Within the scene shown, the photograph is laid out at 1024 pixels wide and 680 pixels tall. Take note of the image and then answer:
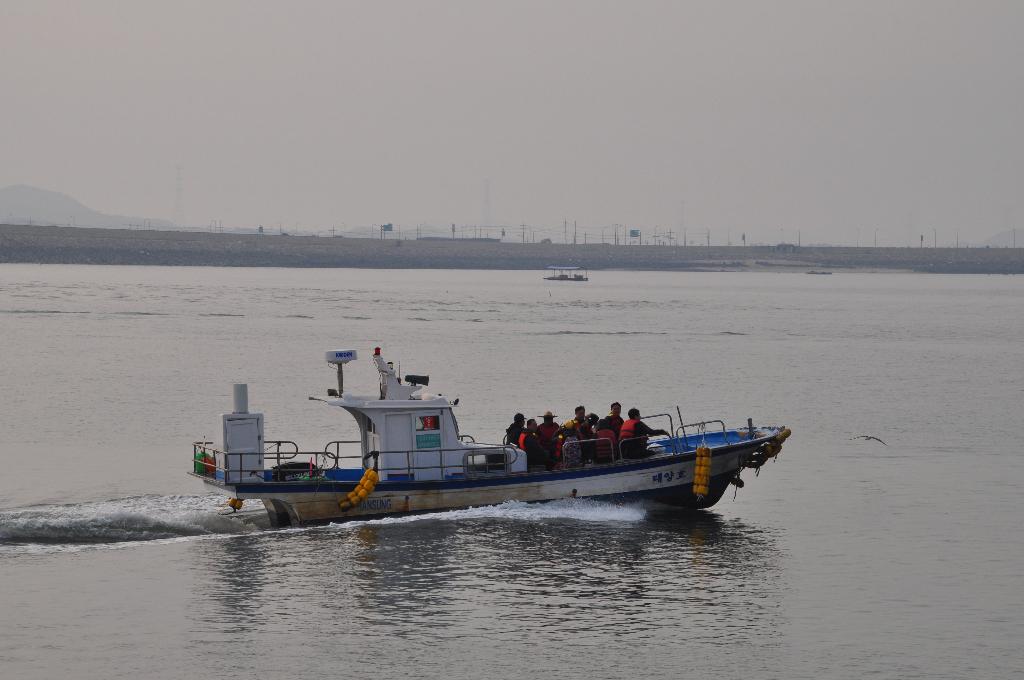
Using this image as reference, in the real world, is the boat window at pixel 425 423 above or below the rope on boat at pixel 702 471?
above

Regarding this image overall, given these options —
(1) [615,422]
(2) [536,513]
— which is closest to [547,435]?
(1) [615,422]

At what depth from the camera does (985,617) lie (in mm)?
23219

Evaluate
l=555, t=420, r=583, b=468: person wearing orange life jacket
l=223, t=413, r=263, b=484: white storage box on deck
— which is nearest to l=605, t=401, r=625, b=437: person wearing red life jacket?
l=555, t=420, r=583, b=468: person wearing orange life jacket

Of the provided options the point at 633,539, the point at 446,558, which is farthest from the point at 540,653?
the point at 633,539

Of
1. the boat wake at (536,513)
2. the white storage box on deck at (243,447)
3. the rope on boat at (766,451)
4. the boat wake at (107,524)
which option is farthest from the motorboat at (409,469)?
the boat wake at (107,524)

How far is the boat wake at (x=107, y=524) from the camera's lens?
89.4ft

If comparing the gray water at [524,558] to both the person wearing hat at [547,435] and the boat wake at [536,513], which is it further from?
the person wearing hat at [547,435]

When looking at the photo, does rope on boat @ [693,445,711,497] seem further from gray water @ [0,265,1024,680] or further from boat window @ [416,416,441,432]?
boat window @ [416,416,441,432]

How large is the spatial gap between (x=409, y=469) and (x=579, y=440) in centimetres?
376

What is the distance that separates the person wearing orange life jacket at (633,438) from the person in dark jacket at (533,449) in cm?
162

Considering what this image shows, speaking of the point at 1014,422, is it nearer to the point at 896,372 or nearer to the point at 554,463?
the point at 896,372

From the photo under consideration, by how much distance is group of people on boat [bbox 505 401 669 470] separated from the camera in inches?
1148

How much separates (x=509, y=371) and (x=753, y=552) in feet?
120

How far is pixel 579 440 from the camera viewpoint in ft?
96.2
